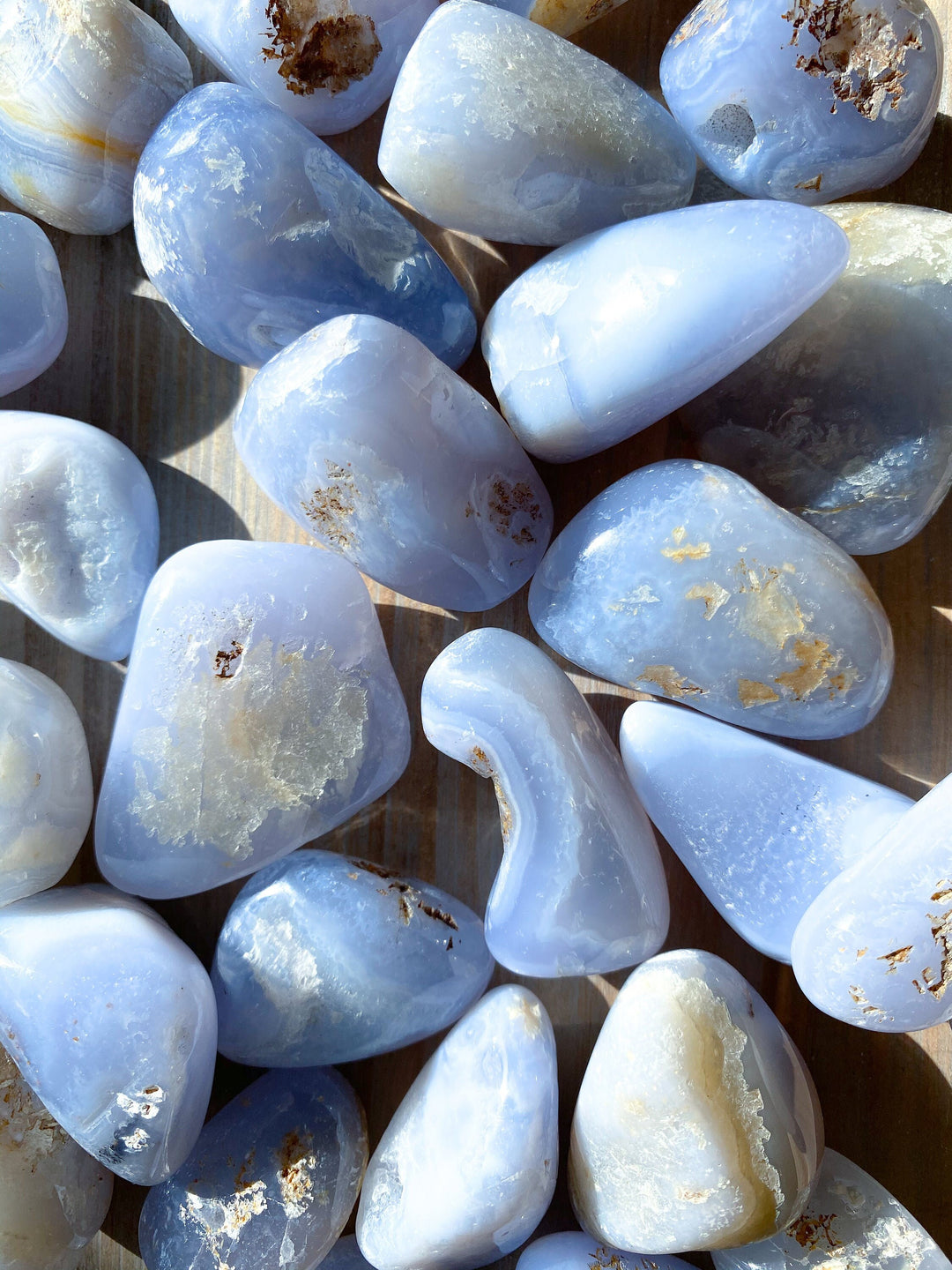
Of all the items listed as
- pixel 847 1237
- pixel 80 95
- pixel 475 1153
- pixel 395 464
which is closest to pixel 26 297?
pixel 80 95

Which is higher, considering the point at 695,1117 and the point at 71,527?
the point at 71,527

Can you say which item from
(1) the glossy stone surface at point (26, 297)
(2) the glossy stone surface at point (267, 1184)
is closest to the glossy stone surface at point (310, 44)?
(1) the glossy stone surface at point (26, 297)

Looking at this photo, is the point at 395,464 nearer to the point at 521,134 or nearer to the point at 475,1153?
the point at 521,134

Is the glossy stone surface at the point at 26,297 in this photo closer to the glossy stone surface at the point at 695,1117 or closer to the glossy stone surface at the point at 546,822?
the glossy stone surface at the point at 546,822

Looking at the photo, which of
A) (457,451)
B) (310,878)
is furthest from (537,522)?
(310,878)

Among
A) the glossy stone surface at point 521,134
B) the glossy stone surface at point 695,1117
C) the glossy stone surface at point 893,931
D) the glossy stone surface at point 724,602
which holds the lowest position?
the glossy stone surface at point 695,1117

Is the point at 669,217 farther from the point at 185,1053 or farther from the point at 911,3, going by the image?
the point at 185,1053

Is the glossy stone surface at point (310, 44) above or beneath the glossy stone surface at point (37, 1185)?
above
